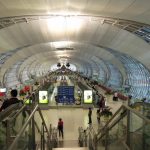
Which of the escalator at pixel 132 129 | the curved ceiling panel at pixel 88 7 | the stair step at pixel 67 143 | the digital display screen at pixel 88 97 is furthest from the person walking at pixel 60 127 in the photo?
the escalator at pixel 132 129

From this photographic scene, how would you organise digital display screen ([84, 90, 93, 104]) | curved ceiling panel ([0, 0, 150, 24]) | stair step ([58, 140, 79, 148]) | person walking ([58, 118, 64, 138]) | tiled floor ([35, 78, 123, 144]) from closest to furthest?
curved ceiling panel ([0, 0, 150, 24]) → stair step ([58, 140, 79, 148]) → person walking ([58, 118, 64, 138]) → tiled floor ([35, 78, 123, 144]) → digital display screen ([84, 90, 93, 104])

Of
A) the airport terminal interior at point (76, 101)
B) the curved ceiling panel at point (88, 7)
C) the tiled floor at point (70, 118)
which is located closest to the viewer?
the airport terminal interior at point (76, 101)

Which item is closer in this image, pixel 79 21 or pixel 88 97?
pixel 79 21

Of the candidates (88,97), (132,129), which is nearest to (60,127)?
(88,97)

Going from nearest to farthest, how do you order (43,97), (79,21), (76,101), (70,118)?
(79,21), (70,118), (43,97), (76,101)

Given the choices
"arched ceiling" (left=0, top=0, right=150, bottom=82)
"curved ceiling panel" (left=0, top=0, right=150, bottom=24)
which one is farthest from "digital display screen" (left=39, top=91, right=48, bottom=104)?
"curved ceiling panel" (left=0, top=0, right=150, bottom=24)

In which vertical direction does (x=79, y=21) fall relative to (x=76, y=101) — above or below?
above

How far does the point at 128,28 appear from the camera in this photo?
22844 millimetres

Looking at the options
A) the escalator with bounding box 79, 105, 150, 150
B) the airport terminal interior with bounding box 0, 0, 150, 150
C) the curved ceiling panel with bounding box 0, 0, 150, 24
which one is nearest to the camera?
the escalator with bounding box 79, 105, 150, 150

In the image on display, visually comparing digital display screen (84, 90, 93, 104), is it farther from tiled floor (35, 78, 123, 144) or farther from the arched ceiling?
the arched ceiling

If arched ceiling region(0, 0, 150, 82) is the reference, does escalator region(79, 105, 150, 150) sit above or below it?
below

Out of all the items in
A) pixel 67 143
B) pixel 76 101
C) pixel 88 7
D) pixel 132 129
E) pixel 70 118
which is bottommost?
pixel 67 143

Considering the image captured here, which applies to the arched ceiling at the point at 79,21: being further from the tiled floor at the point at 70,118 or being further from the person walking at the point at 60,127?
the person walking at the point at 60,127

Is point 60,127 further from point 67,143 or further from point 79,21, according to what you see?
point 79,21
